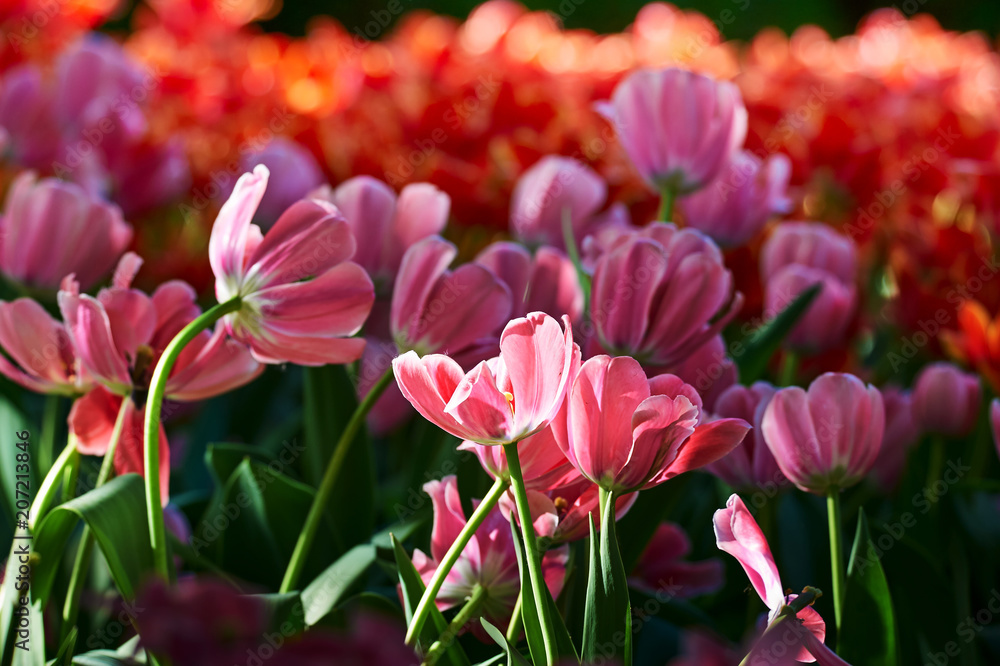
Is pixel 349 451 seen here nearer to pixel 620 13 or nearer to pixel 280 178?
pixel 280 178

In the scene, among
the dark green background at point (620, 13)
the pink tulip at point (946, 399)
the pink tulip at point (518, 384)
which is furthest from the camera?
the dark green background at point (620, 13)

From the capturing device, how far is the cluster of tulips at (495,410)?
1.25 ft

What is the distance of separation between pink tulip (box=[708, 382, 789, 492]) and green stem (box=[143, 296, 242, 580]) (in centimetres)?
→ 26

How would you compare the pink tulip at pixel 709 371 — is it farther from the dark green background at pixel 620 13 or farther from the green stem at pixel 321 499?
the dark green background at pixel 620 13

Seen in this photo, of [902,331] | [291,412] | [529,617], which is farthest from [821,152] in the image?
[529,617]

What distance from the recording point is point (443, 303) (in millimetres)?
508

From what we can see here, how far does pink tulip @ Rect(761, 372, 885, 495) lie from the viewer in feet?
1.46

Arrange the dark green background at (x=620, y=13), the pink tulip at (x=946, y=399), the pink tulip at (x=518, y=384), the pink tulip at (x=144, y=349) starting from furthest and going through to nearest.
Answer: the dark green background at (x=620, y=13) < the pink tulip at (x=946, y=399) < the pink tulip at (x=144, y=349) < the pink tulip at (x=518, y=384)

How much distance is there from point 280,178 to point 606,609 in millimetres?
585

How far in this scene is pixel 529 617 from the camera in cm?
39

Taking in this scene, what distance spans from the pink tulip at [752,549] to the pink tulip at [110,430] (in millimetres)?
278

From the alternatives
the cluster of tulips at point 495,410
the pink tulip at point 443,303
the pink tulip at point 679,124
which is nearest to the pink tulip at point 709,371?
the cluster of tulips at point 495,410

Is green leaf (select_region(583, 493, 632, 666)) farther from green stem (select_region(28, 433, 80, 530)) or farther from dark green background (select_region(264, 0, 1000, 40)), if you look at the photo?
dark green background (select_region(264, 0, 1000, 40))

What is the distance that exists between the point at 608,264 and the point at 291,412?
1.89ft
